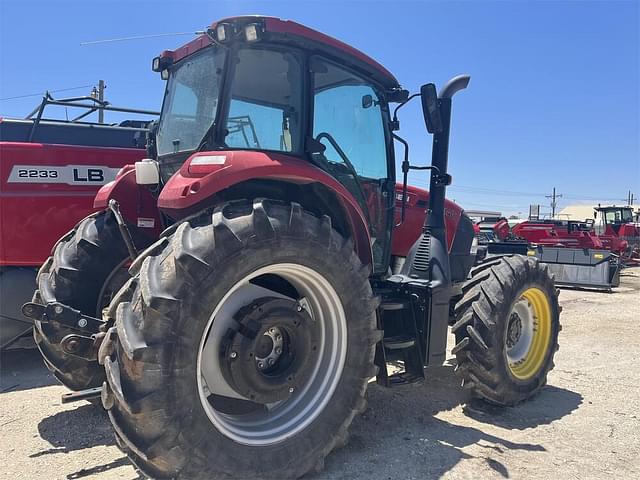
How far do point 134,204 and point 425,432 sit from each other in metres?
2.83

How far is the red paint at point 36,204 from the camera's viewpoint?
5.56m

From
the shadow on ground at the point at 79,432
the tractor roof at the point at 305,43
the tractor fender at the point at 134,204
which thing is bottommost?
the shadow on ground at the point at 79,432

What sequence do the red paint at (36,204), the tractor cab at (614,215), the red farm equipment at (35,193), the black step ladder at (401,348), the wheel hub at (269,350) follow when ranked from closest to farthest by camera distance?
the wheel hub at (269,350)
the black step ladder at (401,348)
the red farm equipment at (35,193)
the red paint at (36,204)
the tractor cab at (614,215)

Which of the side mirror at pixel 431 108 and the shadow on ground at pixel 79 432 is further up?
the side mirror at pixel 431 108

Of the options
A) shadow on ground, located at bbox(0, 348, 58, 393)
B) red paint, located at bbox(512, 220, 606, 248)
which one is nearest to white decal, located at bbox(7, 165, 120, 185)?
shadow on ground, located at bbox(0, 348, 58, 393)

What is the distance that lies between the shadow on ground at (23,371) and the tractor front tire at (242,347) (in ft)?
9.08

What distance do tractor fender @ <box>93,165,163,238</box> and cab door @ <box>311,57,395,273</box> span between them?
153 cm

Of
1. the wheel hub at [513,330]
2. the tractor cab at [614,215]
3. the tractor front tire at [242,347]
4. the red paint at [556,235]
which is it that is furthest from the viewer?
the tractor cab at [614,215]

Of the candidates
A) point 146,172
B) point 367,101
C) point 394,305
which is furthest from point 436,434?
point 146,172

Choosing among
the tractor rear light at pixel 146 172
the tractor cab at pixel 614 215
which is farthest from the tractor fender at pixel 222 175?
the tractor cab at pixel 614 215

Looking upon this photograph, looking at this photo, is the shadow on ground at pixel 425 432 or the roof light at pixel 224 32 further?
the shadow on ground at pixel 425 432

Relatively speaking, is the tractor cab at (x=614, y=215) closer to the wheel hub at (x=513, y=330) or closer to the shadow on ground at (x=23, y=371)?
the wheel hub at (x=513, y=330)

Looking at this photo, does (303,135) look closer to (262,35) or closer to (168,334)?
(262,35)

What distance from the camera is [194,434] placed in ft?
8.13
